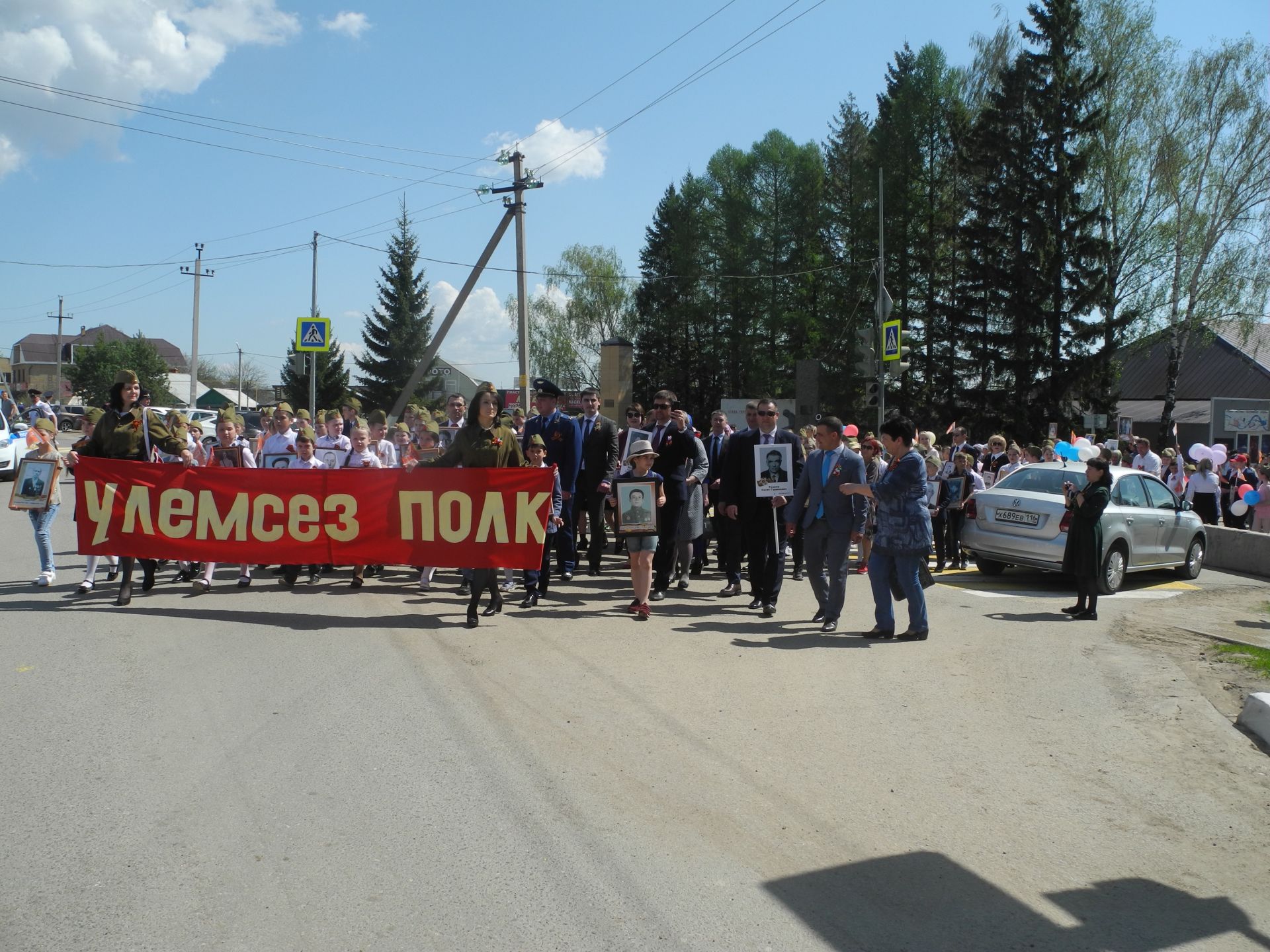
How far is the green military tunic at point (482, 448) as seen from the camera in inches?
376

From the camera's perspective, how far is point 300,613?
30.4 ft

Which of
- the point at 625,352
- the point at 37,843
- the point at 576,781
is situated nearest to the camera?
the point at 37,843

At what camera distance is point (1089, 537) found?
1011 centimetres

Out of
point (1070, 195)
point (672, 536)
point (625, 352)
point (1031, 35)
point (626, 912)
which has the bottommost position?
point (626, 912)

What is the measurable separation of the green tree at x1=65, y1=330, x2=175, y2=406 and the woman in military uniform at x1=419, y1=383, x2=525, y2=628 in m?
74.7

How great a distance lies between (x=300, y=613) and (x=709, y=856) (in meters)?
6.07

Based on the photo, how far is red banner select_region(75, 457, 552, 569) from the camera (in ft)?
32.2

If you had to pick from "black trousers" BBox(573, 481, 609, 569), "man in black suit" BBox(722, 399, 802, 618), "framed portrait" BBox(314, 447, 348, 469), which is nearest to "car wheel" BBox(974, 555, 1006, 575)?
"man in black suit" BBox(722, 399, 802, 618)

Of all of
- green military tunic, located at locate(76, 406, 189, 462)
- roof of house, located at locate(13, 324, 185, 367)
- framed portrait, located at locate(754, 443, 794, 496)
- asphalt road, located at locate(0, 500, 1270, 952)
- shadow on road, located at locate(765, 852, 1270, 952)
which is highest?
roof of house, located at locate(13, 324, 185, 367)

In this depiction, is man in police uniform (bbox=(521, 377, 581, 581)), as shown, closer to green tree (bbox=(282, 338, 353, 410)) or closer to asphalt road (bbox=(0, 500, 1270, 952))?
asphalt road (bbox=(0, 500, 1270, 952))

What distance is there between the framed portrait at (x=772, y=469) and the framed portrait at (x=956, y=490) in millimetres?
4810

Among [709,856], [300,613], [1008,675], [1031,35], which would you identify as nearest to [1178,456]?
[1008,675]

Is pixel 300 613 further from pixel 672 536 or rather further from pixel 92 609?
pixel 672 536

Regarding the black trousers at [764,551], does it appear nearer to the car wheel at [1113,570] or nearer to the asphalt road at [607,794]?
the asphalt road at [607,794]
